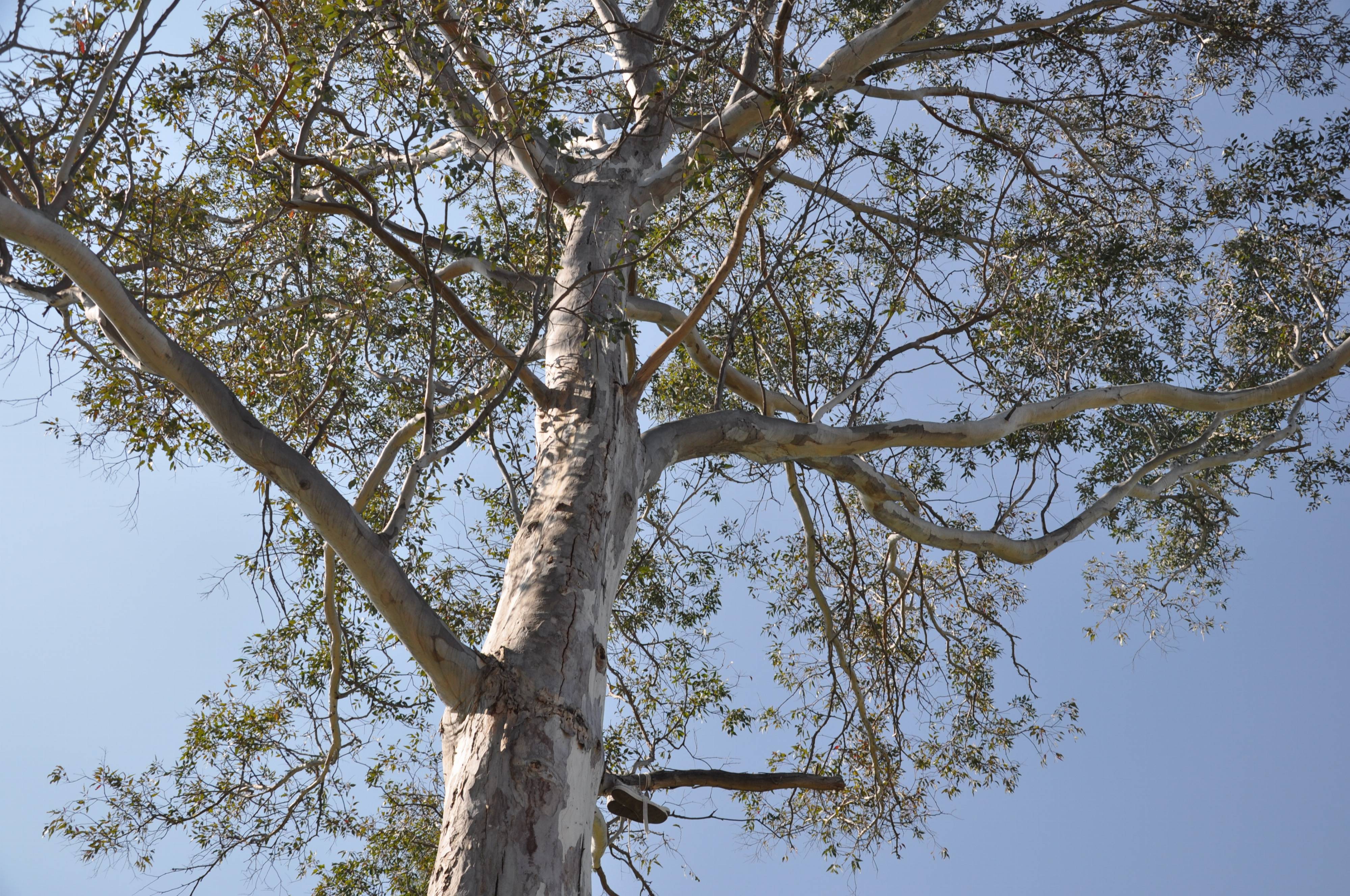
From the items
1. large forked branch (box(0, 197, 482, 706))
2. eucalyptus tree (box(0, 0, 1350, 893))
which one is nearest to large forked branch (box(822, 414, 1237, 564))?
eucalyptus tree (box(0, 0, 1350, 893))

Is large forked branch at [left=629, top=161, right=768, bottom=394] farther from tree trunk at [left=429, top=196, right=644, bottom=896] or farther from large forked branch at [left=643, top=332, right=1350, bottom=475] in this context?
large forked branch at [left=643, top=332, right=1350, bottom=475]

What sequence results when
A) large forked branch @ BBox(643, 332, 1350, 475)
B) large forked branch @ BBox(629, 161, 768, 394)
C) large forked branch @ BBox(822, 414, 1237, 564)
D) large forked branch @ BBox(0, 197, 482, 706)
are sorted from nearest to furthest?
large forked branch @ BBox(0, 197, 482, 706) < large forked branch @ BBox(629, 161, 768, 394) < large forked branch @ BBox(643, 332, 1350, 475) < large forked branch @ BBox(822, 414, 1237, 564)

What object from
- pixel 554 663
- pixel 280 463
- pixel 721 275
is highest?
pixel 721 275

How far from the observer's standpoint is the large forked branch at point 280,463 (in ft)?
8.46

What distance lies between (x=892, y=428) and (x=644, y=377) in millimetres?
1163

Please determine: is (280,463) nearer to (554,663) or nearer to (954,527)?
(554,663)

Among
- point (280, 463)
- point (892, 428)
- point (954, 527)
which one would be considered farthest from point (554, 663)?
point (954, 527)

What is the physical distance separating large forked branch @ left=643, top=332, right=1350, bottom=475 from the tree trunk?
29 cm

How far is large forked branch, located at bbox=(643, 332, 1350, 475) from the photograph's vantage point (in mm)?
4078

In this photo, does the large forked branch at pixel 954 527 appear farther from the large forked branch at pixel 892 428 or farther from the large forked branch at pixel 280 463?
the large forked branch at pixel 280 463

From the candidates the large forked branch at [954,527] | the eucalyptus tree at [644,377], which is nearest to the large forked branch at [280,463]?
the eucalyptus tree at [644,377]

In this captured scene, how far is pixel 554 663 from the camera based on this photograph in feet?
9.80

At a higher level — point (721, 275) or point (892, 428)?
point (892, 428)

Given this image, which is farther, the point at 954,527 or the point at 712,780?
the point at 954,527
